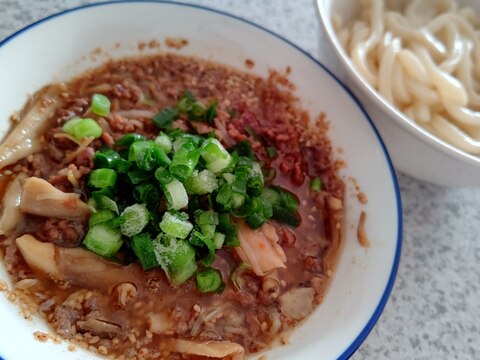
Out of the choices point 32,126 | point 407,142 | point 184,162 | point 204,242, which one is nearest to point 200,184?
point 184,162

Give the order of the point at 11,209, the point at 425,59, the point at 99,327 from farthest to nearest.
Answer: the point at 425,59
the point at 11,209
the point at 99,327

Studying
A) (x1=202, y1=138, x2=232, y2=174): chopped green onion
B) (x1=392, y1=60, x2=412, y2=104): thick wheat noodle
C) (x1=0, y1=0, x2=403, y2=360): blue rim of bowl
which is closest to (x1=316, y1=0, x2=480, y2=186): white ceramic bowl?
(x1=0, y1=0, x2=403, y2=360): blue rim of bowl

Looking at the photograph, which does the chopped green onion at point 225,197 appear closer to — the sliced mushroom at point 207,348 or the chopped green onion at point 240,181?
the chopped green onion at point 240,181

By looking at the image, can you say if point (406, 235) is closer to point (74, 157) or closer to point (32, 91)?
point (74, 157)

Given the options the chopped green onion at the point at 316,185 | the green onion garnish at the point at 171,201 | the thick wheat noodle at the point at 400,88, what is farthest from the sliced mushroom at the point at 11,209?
the thick wheat noodle at the point at 400,88

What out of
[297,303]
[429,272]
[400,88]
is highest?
[400,88]

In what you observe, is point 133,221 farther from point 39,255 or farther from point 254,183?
point 254,183
